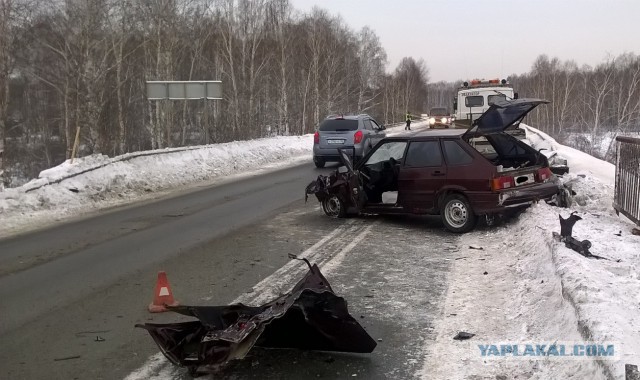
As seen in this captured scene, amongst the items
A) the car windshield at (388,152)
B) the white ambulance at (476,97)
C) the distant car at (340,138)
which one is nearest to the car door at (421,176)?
the car windshield at (388,152)

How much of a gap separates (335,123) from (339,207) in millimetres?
9944

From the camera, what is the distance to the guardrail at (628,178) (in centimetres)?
710

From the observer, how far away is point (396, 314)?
16.2 ft

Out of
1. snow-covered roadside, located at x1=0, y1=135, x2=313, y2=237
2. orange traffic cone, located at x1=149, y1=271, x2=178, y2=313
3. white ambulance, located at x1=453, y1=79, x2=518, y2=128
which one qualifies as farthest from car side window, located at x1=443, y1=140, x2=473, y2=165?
white ambulance, located at x1=453, y1=79, x2=518, y2=128

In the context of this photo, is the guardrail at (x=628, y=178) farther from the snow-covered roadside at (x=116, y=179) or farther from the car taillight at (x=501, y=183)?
the snow-covered roadside at (x=116, y=179)

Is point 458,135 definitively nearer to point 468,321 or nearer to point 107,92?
point 468,321

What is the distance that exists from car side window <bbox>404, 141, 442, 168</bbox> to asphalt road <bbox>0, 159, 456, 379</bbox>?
109cm

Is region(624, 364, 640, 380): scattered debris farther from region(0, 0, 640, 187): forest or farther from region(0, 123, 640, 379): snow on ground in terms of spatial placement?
region(0, 0, 640, 187): forest

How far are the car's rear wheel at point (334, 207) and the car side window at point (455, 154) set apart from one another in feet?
6.95

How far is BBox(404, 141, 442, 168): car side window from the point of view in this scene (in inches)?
333

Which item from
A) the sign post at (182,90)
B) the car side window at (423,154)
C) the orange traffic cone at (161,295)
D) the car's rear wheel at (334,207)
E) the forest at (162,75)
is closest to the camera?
the orange traffic cone at (161,295)

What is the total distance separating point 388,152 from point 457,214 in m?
1.94

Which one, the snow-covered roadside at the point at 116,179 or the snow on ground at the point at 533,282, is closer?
the snow on ground at the point at 533,282

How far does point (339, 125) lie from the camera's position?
18984 millimetres
